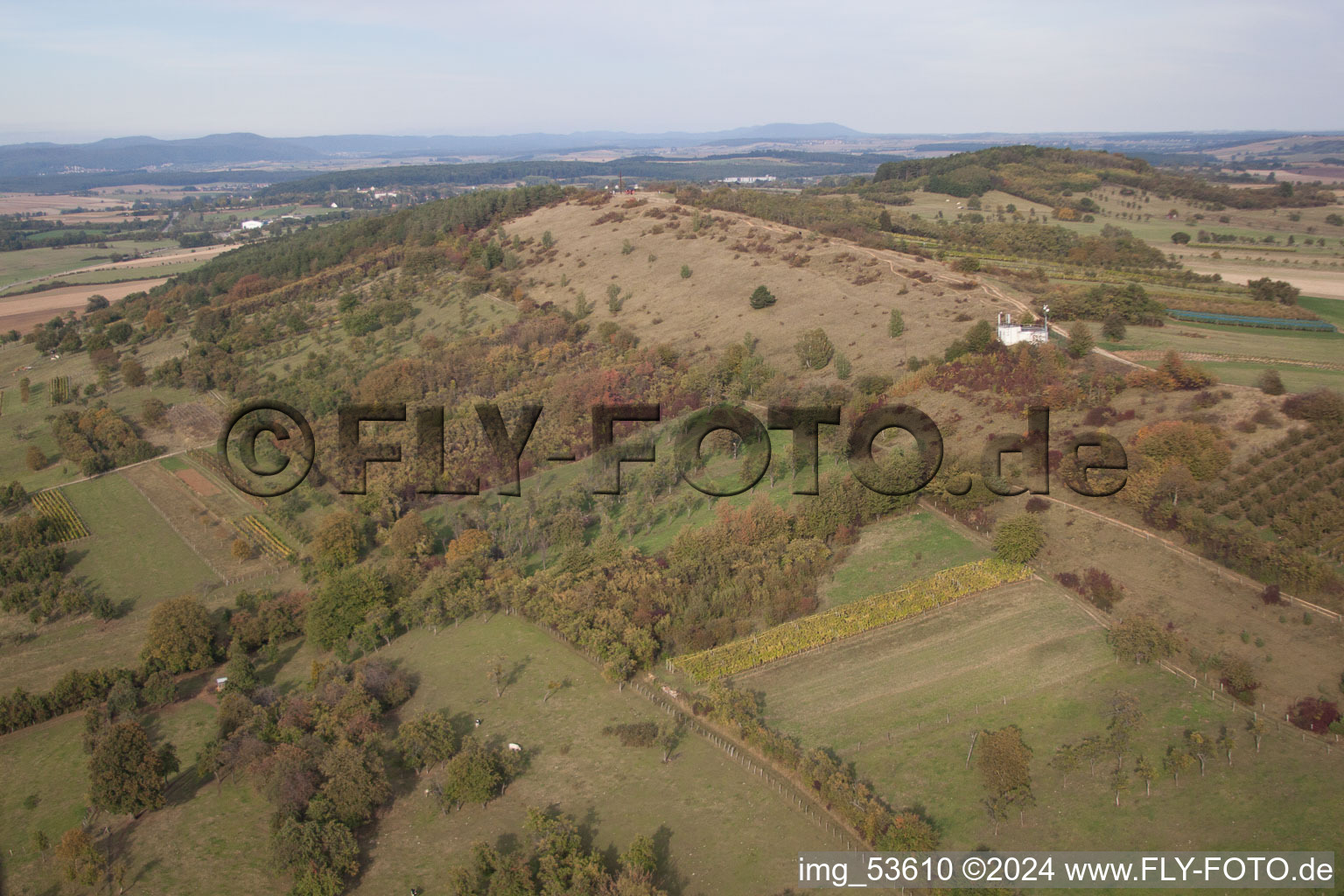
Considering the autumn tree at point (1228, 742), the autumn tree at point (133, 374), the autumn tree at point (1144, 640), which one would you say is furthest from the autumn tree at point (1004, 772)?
the autumn tree at point (133, 374)

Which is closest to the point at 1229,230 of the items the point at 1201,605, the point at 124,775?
the point at 1201,605

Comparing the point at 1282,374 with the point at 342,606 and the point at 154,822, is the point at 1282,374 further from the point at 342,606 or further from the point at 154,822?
the point at 154,822

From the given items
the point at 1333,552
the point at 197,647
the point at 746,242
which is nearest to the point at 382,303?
the point at 746,242

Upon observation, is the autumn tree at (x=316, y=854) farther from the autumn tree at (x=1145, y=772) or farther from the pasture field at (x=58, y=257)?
the pasture field at (x=58, y=257)

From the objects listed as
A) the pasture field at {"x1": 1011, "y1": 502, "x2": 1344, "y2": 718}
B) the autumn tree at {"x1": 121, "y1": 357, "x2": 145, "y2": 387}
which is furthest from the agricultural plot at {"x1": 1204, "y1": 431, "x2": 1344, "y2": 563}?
the autumn tree at {"x1": 121, "y1": 357, "x2": 145, "y2": 387}

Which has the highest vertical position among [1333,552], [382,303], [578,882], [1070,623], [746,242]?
[746,242]

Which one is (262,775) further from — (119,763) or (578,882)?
(578,882)
